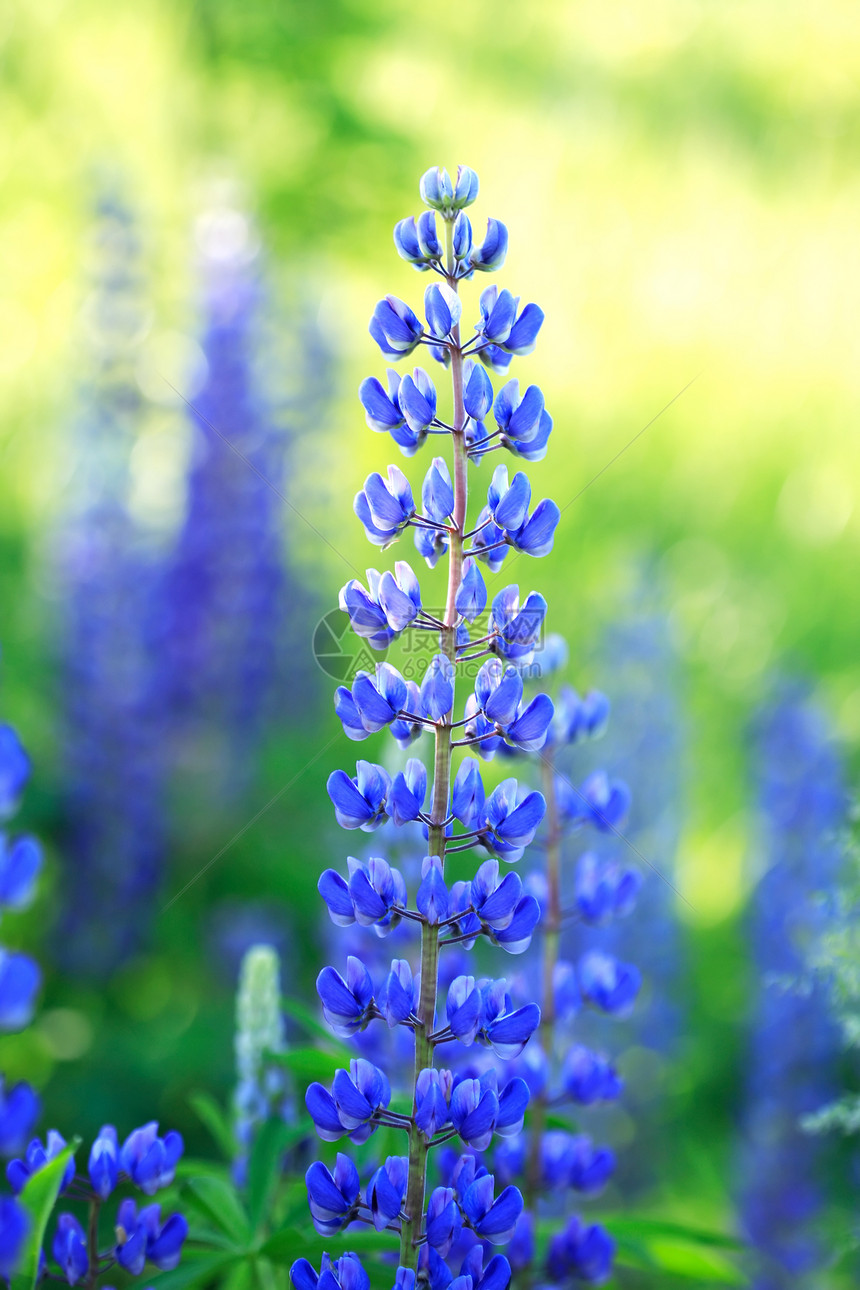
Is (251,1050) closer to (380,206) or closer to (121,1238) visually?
(121,1238)

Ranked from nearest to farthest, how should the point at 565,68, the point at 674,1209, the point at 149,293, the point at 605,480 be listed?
the point at 674,1209
the point at 149,293
the point at 605,480
the point at 565,68

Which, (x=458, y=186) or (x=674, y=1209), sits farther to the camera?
(x=674, y=1209)

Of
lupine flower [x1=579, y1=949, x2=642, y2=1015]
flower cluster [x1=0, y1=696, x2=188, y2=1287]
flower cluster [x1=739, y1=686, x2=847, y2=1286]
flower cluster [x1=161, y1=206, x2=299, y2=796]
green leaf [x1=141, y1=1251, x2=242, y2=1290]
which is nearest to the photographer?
flower cluster [x1=0, y1=696, x2=188, y2=1287]

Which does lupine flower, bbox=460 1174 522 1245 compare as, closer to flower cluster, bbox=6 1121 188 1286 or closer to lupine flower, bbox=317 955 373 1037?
lupine flower, bbox=317 955 373 1037

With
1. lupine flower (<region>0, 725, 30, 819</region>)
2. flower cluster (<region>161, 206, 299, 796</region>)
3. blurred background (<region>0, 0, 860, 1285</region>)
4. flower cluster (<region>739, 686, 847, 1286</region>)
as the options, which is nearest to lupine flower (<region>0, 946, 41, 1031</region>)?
lupine flower (<region>0, 725, 30, 819</region>)

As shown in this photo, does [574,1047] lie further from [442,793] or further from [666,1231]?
[442,793]

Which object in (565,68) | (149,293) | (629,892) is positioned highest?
(565,68)

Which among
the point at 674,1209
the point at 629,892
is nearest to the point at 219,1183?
the point at 629,892

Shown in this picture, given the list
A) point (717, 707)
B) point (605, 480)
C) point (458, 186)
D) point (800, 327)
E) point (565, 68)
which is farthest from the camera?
point (565, 68)
